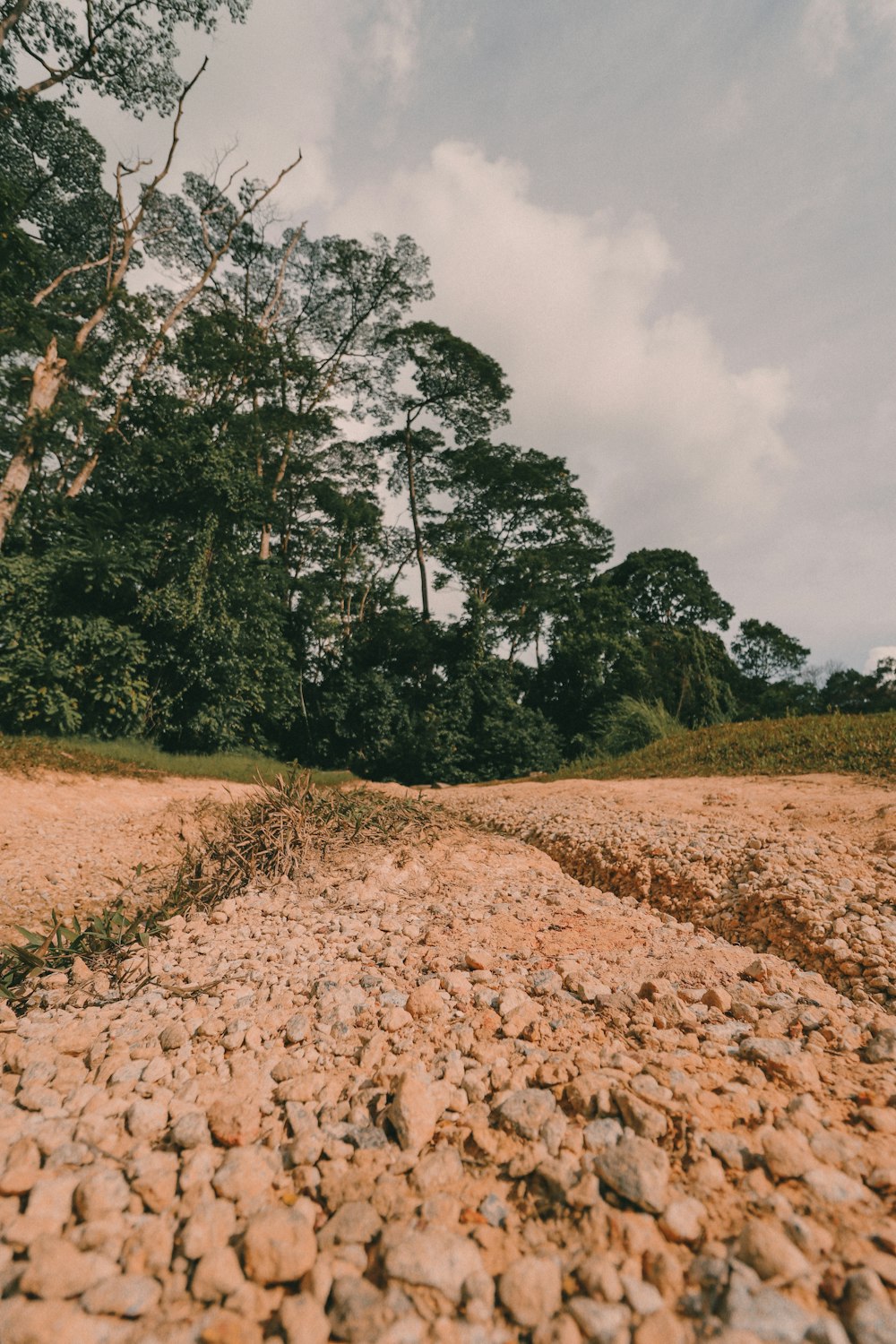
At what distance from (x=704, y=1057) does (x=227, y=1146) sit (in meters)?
1.28

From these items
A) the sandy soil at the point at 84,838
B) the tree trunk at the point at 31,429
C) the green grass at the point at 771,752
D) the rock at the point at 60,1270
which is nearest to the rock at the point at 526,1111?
the rock at the point at 60,1270

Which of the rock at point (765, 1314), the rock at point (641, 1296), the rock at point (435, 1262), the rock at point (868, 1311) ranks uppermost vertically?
the rock at point (868, 1311)

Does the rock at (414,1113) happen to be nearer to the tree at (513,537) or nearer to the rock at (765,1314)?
the rock at (765,1314)

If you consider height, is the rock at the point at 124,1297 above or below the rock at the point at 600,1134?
below

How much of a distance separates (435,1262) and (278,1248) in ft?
0.97

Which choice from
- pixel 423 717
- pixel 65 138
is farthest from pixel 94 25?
pixel 423 717

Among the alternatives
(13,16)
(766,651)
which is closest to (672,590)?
(766,651)

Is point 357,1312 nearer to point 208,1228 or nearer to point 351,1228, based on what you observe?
point 351,1228

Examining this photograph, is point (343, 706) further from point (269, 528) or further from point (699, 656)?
point (699, 656)

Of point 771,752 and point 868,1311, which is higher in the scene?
point 771,752

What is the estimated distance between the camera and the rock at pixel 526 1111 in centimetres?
132

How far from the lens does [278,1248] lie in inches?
40.2

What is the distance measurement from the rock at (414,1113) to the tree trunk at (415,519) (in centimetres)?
1582

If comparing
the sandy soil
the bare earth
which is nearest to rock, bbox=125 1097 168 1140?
the bare earth
